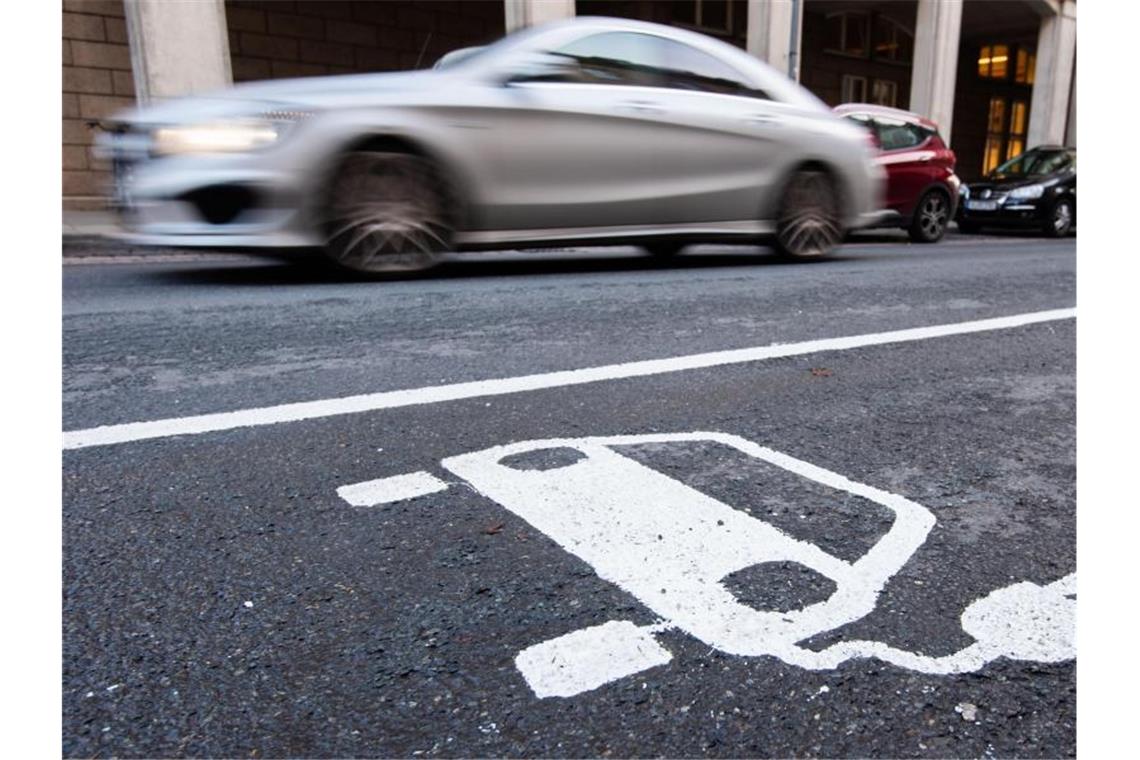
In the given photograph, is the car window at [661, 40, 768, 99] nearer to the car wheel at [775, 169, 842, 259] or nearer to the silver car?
the silver car

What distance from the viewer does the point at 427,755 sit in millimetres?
1120

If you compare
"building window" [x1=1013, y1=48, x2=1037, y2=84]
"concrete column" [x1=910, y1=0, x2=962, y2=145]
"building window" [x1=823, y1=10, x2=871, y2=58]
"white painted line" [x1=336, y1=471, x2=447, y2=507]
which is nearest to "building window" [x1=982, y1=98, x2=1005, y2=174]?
"building window" [x1=1013, y1=48, x2=1037, y2=84]

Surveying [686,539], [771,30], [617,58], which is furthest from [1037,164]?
[686,539]

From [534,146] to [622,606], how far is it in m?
4.63

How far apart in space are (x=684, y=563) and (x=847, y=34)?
26239mm

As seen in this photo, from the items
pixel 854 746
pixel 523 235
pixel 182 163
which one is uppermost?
pixel 182 163

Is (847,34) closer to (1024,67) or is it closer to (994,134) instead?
(994,134)

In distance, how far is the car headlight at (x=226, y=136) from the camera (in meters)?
4.90

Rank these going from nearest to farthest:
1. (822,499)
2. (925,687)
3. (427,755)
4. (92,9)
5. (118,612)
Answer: (427,755)
(925,687)
(118,612)
(822,499)
(92,9)

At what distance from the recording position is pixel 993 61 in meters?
29.0

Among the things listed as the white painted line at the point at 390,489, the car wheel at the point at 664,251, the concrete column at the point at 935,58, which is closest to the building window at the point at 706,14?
the concrete column at the point at 935,58

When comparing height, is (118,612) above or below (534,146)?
below

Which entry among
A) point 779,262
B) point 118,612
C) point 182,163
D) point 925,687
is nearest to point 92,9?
point 182,163

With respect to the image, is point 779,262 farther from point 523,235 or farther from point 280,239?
point 280,239
